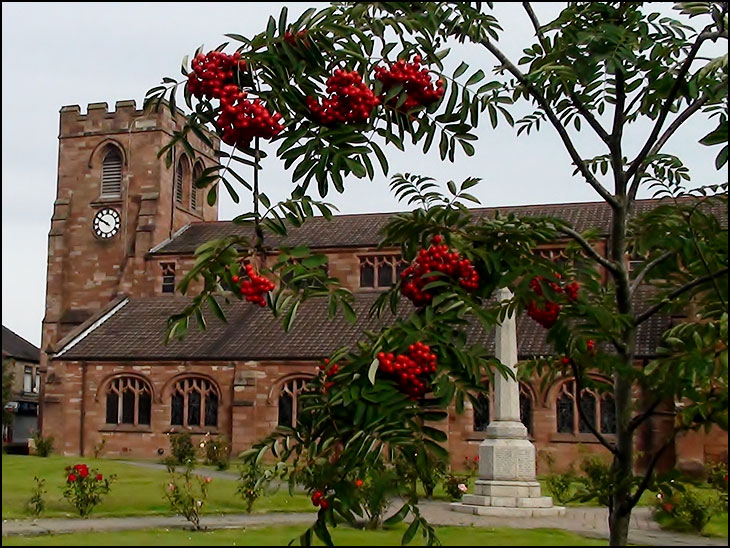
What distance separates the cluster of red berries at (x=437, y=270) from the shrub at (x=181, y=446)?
92.2ft

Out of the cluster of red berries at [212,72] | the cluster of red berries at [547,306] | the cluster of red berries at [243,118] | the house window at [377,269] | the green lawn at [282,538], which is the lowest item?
the green lawn at [282,538]

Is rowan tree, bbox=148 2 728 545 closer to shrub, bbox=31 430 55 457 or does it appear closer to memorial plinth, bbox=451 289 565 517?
memorial plinth, bbox=451 289 565 517

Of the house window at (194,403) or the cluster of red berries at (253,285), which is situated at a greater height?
the cluster of red berries at (253,285)

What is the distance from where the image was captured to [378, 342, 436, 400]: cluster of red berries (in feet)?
10.6

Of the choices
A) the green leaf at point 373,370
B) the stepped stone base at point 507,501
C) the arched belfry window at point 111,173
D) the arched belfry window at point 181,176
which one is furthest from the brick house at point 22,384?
the green leaf at point 373,370

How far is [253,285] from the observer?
337 centimetres

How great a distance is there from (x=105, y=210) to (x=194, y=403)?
1422 cm

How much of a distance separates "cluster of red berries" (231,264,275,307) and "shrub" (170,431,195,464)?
28.2m

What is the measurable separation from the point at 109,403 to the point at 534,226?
31969mm

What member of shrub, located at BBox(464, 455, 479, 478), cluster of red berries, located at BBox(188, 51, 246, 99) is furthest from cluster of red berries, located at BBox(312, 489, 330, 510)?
shrub, located at BBox(464, 455, 479, 478)

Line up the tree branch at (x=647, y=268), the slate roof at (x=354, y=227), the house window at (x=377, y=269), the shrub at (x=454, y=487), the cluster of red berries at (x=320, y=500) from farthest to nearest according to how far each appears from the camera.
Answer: the house window at (x=377, y=269), the slate roof at (x=354, y=227), the shrub at (x=454, y=487), the tree branch at (x=647, y=268), the cluster of red berries at (x=320, y=500)

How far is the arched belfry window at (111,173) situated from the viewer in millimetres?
43625

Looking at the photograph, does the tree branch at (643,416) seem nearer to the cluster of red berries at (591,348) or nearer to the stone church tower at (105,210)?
the cluster of red berries at (591,348)

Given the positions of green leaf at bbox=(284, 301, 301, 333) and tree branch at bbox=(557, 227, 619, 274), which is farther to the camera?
tree branch at bbox=(557, 227, 619, 274)
